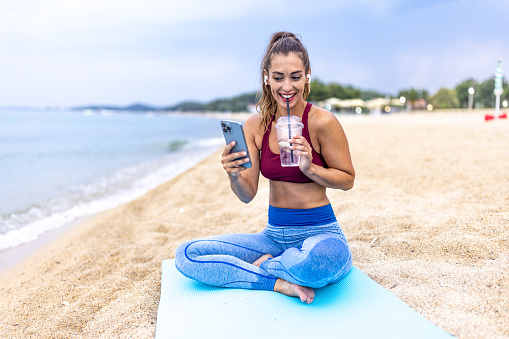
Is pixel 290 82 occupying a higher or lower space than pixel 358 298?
higher

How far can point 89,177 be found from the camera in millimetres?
10305

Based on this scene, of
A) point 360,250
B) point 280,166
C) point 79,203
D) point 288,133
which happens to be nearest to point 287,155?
point 288,133

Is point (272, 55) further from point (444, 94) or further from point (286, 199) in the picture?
point (444, 94)

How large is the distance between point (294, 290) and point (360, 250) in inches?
45.9

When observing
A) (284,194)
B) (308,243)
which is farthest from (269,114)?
(308,243)

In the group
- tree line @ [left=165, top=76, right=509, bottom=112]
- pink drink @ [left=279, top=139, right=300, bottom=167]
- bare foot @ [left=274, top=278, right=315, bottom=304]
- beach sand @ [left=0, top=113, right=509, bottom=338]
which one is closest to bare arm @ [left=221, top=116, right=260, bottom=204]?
pink drink @ [left=279, top=139, right=300, bottom=167]

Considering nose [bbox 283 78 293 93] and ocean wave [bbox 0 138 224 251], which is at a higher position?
nose [bbox 283 78 293 93]

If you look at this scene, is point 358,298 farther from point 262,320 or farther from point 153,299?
point 153,299

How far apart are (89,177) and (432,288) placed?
31.6 feet

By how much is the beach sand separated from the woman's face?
139cm

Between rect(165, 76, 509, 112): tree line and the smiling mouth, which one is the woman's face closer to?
the smiling mouth

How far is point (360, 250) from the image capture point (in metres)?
3.26

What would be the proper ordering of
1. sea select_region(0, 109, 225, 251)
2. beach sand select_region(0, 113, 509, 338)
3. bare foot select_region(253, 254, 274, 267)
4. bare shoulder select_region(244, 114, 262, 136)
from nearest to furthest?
1. beach sand select_region(0, 113, 509, 338)
2. bare foot select_region(253, 254, 274, 267)
3. bare shoulder select_region(244, 114, 262, 136)
4. sea select_region(0, 109, 225, 251)

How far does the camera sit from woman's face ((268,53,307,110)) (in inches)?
95.3
